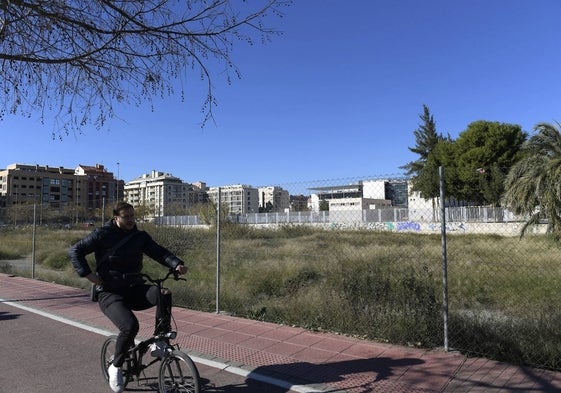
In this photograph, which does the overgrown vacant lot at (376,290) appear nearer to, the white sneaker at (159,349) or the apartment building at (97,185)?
the white sneaker at (159,349)

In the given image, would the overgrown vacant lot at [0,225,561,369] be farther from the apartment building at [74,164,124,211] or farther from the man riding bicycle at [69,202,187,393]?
the apartment building at [74,164,124,211]

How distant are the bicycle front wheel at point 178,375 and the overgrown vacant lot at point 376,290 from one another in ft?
10.6

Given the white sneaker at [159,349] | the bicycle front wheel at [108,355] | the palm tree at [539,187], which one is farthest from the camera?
the palm tree at [539,187]

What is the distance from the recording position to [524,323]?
6.32m

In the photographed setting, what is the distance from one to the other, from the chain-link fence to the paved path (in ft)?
1.35

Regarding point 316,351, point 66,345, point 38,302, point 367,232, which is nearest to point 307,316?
point 316,351

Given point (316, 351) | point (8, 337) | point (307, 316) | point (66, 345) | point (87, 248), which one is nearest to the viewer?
point (87, 248)

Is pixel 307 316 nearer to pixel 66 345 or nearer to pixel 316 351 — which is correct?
pixel 316 351

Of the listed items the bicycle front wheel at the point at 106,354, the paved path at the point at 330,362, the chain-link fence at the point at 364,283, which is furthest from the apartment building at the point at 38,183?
the bicycle front wheel at the point at 106,354

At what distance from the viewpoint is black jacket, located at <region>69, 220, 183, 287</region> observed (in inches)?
168

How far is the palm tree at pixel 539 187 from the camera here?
13.7 meters

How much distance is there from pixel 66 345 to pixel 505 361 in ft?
18.4

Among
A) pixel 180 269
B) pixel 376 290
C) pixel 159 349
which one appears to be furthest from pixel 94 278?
pixel 376 290

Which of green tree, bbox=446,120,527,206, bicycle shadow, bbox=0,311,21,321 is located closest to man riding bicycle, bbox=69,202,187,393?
bicycle shadow, bbox=0,311,21,321
